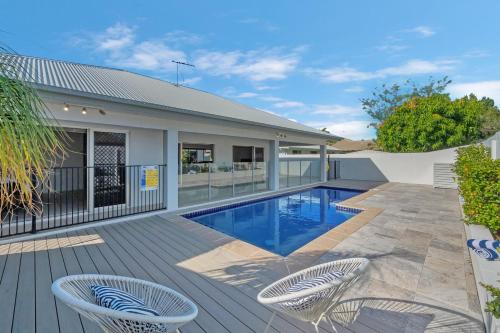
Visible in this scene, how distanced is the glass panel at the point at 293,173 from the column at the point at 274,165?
1.46 m

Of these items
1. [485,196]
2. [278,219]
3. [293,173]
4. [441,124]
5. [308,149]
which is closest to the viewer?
[485,196]

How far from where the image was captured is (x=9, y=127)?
1.29 metres

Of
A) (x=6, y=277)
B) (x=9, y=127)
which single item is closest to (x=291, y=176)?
(x=6, y=277)

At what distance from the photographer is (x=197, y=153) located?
37.0ft

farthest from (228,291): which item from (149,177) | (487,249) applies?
(149,177)

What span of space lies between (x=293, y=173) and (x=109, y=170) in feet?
28.7

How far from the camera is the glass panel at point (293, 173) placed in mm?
12641

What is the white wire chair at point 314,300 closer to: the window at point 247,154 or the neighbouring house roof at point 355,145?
the window at point 247,154

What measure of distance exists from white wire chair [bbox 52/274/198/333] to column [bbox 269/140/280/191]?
916cm

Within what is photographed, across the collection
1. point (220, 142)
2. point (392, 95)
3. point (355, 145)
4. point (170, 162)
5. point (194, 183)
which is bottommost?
point (194, 183)

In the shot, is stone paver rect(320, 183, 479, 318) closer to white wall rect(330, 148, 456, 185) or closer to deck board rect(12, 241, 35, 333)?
deck board rect(12, 241, 35, 333)

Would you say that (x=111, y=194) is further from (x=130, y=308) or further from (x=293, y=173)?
(x=293, y=173)

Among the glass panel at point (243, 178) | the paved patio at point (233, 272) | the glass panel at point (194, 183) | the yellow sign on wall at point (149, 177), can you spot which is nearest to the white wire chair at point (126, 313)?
the paved patio at point (233, 272)

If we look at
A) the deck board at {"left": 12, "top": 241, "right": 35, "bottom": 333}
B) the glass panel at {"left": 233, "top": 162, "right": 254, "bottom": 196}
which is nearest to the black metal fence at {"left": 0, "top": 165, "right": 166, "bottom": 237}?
the deck board at {"left": 12, "top": 241, "right": 35, "bottom": 333}
